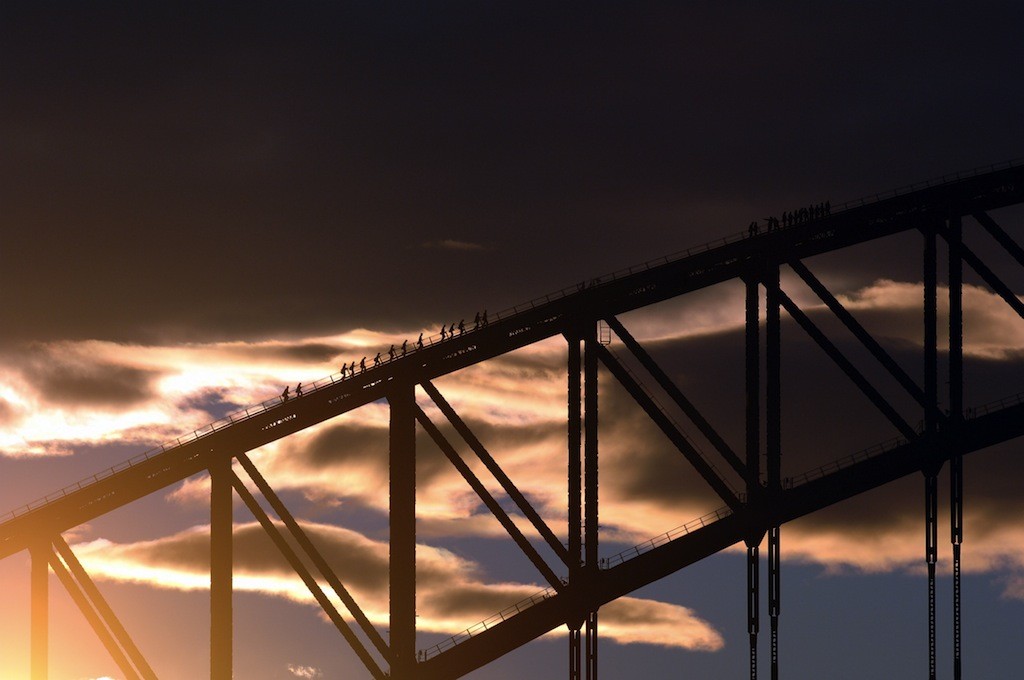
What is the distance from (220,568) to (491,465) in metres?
18.8

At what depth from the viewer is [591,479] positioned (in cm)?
10962

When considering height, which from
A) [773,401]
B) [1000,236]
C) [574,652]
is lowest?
[574,652]

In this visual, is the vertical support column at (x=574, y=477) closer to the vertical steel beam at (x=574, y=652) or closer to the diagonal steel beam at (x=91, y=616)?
the vertical steel beam at (x=574, y=652)

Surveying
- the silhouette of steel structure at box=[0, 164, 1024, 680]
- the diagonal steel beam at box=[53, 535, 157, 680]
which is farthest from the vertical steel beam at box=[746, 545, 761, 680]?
the diagonal steel beam at box=[53, 535, 157, 680]

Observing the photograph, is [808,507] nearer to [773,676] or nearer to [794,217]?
[773,676]

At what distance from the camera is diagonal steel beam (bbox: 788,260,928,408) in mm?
110125

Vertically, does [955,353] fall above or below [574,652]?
above

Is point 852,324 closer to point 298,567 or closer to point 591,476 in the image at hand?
point 591,476

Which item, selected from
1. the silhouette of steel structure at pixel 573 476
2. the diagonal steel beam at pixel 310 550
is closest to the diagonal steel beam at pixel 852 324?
the silhouette of steel structure at pixel 573 476

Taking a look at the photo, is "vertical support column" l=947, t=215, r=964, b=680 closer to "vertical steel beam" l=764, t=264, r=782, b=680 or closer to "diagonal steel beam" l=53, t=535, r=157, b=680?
"vertical steel beam" l=764, t=264, r=782, b=680

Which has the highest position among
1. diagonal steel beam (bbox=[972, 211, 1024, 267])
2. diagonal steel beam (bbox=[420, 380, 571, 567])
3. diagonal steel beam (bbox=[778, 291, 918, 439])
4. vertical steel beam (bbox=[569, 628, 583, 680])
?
diagonal steel beam (bbox=[972, 211, 1024, 267])

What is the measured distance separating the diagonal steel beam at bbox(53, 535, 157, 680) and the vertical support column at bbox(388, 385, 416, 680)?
15.1 meters

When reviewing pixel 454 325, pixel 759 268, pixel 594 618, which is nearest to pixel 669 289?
pixel 759 268

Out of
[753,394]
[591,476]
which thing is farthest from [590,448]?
[753,394]
